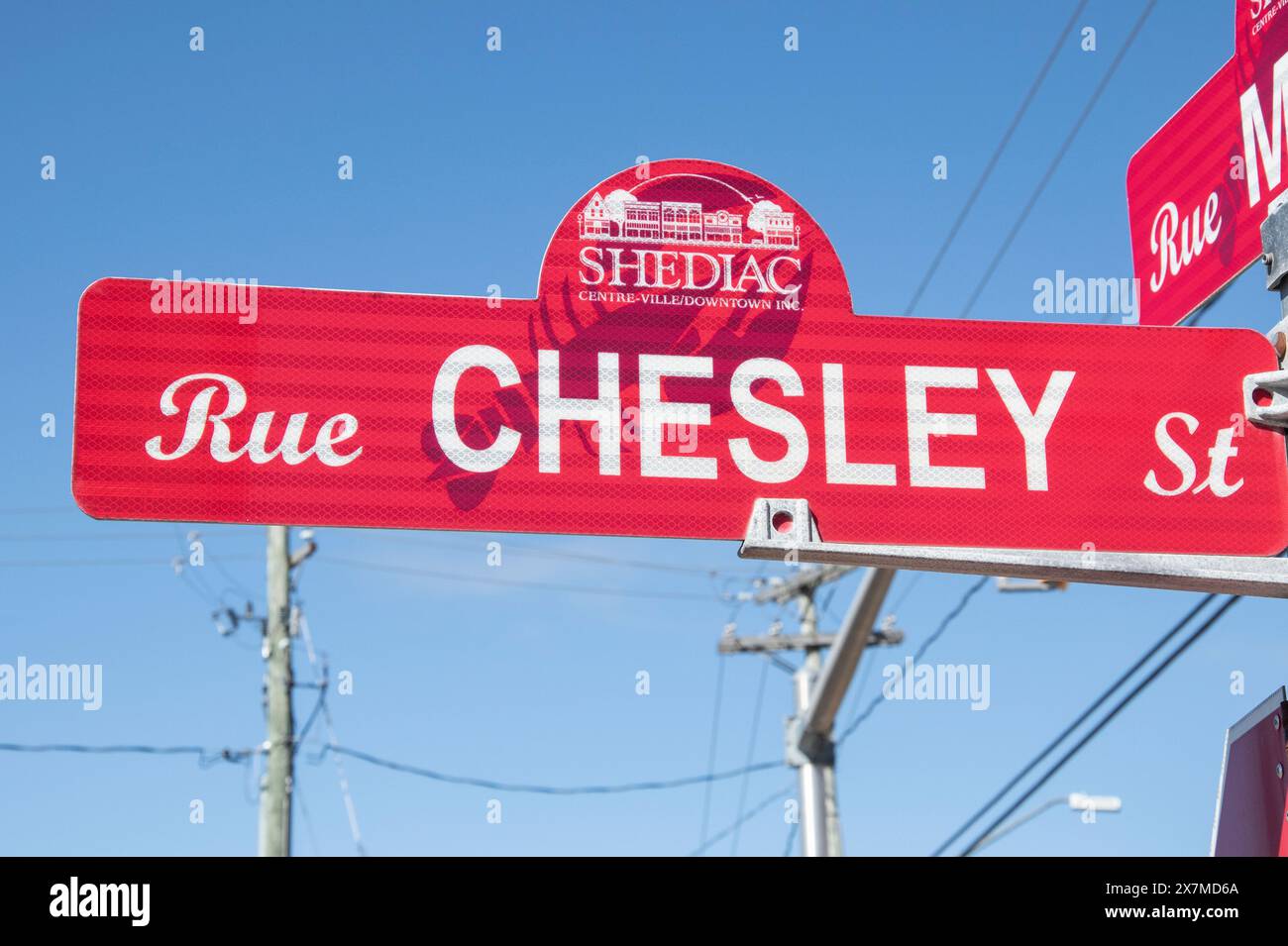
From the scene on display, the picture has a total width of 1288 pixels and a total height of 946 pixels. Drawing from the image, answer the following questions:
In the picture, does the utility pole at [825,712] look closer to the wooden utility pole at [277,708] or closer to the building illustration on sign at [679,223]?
Result: the building illustration on sign at [679,223]

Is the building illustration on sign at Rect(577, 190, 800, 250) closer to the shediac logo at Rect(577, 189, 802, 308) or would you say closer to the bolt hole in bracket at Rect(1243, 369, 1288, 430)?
the shediac logo at Rect(577, 189, 802, 308)

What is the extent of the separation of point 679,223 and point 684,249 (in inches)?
2.7

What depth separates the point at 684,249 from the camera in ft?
15.6

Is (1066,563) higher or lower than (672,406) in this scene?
lower

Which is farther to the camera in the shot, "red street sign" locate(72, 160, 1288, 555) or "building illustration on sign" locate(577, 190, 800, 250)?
"building illustration on sign" locate(577, 190, 800, 250)

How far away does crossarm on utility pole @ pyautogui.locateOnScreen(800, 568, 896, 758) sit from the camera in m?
9.92

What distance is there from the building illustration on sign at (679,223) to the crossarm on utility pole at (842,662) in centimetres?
486
